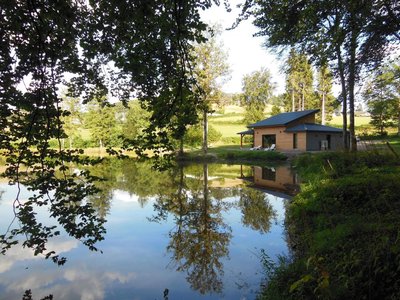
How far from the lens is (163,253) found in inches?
294

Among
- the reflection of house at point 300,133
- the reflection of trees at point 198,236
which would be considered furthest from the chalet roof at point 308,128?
the reflection of trees at point 198,236

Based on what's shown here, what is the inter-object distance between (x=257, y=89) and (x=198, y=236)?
51.1m

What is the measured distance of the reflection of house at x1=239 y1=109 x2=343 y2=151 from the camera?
106 feet

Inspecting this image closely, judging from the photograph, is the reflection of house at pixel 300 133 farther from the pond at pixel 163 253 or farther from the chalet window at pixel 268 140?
the pond at pixel 163 253

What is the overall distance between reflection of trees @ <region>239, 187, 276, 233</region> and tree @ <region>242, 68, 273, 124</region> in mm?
40484

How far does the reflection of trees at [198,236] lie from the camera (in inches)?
244

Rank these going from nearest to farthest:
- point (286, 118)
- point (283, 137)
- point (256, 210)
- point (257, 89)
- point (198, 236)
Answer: point (198, 236) < point (256, 210) < point (283, 137) < point (286, 118) < point (257, 89)

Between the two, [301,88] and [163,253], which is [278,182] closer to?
[163,253]

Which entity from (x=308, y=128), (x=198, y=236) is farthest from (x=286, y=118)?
(x=198, y=236)

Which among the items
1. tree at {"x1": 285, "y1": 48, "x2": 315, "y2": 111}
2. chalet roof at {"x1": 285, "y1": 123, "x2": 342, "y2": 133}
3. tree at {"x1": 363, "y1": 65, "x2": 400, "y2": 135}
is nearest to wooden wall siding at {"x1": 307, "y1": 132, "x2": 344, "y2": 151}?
chalet roof at {"x1": 285, "y1": 123, "x2": 342, "y2": 133}

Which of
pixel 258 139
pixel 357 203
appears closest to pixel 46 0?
pixel 357 203

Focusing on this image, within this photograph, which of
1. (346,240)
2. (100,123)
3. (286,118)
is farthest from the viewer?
(100,123)

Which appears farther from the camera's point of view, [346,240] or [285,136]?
[285,136]

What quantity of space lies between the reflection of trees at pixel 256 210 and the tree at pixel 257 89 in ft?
133
